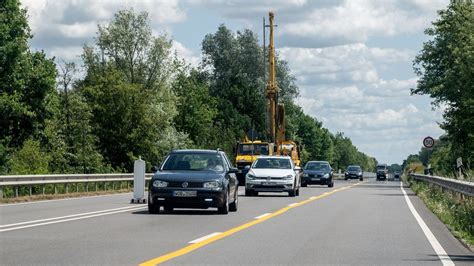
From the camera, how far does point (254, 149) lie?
5409 cm

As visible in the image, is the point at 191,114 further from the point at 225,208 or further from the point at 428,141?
the point at 225,208

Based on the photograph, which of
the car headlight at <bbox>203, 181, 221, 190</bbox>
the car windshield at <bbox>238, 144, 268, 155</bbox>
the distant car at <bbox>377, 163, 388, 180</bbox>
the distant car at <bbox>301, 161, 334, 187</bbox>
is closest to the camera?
the car headlight at <bbox>203, 181, 221, 190</bbox>

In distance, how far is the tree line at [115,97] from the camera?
1981 inches

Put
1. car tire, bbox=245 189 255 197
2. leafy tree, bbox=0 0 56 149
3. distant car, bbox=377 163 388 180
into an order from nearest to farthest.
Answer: car tire, bbox=245 189 255 197, leafy tree, bbox=0 0 56 149, distant car, bbox=377 163 388 180

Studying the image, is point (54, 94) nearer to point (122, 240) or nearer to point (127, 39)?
point (127, 39)

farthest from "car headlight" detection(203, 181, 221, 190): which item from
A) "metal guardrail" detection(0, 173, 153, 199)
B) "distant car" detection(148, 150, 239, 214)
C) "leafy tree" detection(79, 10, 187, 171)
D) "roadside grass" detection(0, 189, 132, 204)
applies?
"leafy tree" detection(79, 10, 187, 171)

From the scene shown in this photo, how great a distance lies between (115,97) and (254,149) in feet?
50.8

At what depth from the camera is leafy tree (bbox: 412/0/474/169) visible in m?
48.8

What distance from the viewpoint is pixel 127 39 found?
86.6 meters

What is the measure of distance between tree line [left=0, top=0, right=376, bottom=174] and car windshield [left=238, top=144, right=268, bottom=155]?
8366 millimetres

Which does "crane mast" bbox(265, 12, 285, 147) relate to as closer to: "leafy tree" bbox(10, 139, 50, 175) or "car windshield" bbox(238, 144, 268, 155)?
"car windshield" bbox(238, 144, 268, 155)

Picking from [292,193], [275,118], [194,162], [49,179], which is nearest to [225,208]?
[194,162]

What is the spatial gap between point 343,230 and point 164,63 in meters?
70.0

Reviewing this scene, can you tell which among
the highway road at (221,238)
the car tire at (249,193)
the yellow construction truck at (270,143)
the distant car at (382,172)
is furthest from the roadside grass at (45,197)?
the distant car at (382,172)
